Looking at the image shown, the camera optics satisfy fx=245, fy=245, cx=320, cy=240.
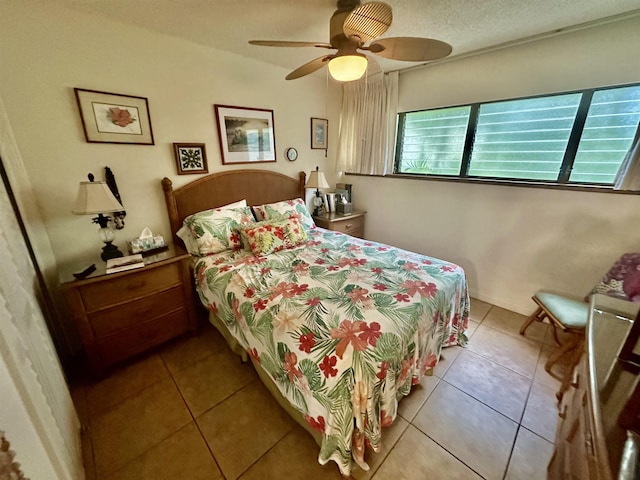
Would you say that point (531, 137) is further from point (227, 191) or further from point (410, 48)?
point (227, 191)

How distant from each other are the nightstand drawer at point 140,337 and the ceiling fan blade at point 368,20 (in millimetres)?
2168

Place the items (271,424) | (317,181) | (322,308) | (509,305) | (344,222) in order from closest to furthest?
(322,308), (271,424), (509,305), (317,181), (344,222)

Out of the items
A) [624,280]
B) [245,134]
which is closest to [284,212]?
[245,134]

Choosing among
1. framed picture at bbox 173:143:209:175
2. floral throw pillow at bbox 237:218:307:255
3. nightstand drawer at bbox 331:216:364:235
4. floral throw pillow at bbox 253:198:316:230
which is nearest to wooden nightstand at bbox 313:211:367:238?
nightstand drawer at bbox 331:216:364:235

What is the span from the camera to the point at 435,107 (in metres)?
2.60

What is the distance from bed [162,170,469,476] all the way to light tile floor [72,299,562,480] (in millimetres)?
155

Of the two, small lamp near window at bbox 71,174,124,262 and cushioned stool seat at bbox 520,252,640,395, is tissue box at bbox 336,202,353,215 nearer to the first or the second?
cushioned stool seat at bbox 520,252,640,395

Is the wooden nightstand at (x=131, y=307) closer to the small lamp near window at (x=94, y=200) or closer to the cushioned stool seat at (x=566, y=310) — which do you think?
the small lamp near window at (x=94, y=200)

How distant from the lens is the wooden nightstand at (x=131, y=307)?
1.52 meters

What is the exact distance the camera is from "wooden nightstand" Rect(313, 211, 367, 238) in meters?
3.01

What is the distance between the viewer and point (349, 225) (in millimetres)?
3242

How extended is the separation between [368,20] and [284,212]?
1653 mm

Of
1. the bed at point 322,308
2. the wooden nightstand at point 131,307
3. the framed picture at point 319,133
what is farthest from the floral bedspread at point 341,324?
the framed picture at point 319,133

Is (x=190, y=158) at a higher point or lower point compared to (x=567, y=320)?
higher
